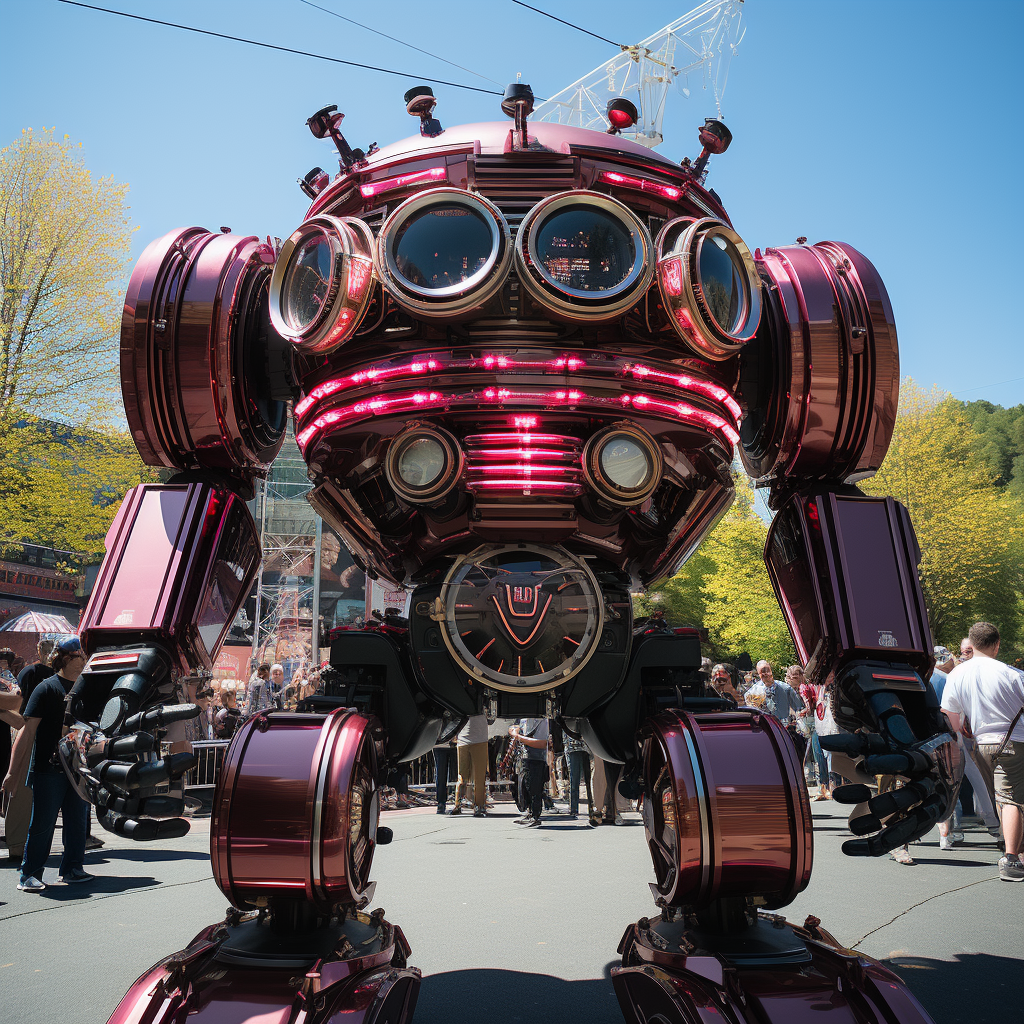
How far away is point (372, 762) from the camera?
8.14 feet

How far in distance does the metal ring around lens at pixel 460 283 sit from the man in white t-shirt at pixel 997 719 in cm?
475

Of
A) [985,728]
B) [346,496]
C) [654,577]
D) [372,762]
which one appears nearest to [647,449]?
[654,577]

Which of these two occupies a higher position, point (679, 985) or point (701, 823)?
point (701, 823)

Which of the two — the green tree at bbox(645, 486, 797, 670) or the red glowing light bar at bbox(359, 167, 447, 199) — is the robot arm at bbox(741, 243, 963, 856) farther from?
the green tree at bbox(645, 486, 797, 670)

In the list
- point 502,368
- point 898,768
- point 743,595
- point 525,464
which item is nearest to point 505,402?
point 502,368

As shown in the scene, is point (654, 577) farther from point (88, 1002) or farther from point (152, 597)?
point (88, 1002)

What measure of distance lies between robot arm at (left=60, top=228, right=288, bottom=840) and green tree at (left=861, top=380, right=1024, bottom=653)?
20663mm

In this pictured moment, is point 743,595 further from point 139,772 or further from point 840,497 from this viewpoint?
point 139,772

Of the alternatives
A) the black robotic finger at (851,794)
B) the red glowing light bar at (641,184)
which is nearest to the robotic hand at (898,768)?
the black robotic finger at (851,794)

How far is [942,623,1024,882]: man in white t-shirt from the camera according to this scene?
5.27 metres

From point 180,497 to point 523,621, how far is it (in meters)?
1.24

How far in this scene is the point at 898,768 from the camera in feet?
7.55

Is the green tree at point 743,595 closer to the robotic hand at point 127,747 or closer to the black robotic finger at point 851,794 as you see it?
the black robotic finger at point 851,794

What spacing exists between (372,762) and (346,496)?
0.90 m
